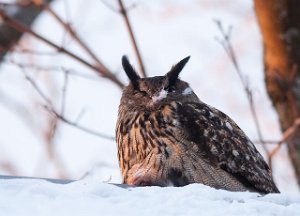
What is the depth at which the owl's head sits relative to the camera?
450 cm

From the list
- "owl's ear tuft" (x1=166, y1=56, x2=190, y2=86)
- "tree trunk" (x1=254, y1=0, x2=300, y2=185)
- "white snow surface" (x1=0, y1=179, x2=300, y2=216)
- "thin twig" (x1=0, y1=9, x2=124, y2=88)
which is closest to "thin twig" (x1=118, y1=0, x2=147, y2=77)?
"thin twig" (x1=0, y1=9, x2=124, y2=88)

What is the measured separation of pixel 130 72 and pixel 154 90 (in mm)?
348

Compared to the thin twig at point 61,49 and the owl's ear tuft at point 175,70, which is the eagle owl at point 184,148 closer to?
the owl's ear tuft at point 175,70

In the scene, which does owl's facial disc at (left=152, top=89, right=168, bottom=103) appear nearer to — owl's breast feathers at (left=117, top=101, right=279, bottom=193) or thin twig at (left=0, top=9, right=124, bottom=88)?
owl's breast feathers at (left=117, top=101, right=279, bottom=193)

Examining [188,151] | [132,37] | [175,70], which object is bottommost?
[188,151]

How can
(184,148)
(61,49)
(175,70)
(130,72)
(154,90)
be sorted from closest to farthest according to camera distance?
1. (184,148)
2. (154,90)
3. (175,70)
4. (130,72)
5. (61,49)

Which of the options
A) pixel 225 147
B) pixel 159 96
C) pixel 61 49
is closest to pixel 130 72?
pixel 159 96

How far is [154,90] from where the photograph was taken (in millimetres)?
4602

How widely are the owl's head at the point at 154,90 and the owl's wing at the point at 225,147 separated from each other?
0.76 feet

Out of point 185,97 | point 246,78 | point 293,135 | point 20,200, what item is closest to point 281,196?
point 20,200

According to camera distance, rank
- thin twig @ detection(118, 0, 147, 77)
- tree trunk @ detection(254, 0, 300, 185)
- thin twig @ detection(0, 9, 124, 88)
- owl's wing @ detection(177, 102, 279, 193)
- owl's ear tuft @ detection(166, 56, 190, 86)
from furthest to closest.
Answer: tree trunk @ detection(254, 0, 300, 185) → thin twig @ detection(118, 0, 147, 77) → thin twig @ detection(0, 9, 124, 88) → owl's ear tuft @ detection(166, 56, 190, 86) → owl's wing @ detection(177, 102, 279, 193)

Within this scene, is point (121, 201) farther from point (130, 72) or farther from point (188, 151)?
point (130, 72)

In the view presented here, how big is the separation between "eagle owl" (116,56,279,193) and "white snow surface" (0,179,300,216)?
4.80 feet

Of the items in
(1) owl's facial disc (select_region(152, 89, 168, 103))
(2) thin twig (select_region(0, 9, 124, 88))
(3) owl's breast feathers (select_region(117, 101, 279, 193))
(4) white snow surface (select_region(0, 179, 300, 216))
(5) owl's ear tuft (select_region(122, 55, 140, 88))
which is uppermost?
(2) thin twig (select_region(0, 9, 124, 88))
